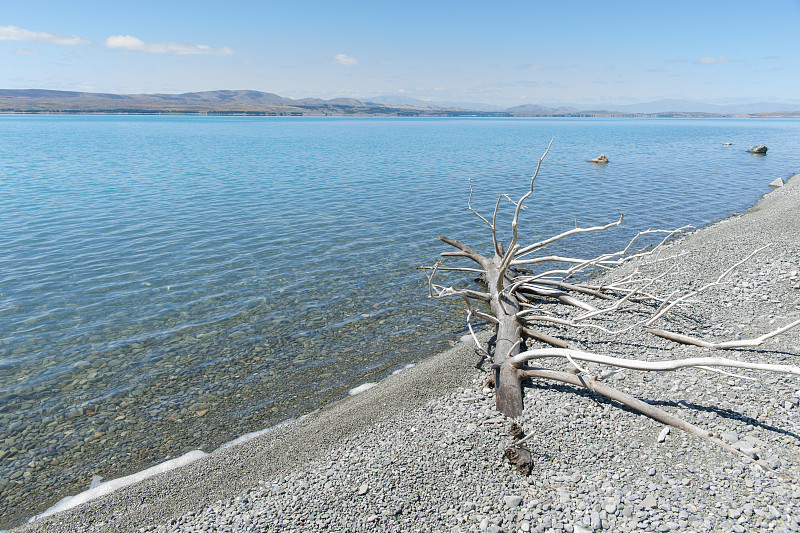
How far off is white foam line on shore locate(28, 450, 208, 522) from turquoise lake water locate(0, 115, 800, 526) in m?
0.24

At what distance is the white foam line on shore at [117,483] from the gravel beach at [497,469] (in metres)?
0.39

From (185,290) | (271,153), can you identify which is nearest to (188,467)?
(185,290)

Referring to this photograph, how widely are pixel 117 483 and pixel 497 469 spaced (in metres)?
6.70

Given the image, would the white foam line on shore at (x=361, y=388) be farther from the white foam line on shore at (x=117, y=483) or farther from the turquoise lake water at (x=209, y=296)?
the white foam line on shore at (x=117, y=483)

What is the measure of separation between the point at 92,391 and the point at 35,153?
2586 inches

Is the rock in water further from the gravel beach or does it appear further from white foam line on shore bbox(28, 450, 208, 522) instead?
white foam line on shore bbox(28, 450, 208, 522)

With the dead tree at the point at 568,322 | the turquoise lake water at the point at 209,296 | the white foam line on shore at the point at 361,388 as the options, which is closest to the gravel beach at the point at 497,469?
the dead tree at the point at 568,322

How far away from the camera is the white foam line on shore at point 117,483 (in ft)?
24.7

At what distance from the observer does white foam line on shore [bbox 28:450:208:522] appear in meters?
7.52

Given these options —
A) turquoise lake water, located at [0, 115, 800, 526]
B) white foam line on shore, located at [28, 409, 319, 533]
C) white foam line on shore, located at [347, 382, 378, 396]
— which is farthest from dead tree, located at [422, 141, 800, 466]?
white foam line on shore, located at [28, 409, 319, 533]

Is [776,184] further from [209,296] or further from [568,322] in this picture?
[209,296]

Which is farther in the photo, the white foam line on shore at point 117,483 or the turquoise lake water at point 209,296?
the turquoise lake water at point 209,296

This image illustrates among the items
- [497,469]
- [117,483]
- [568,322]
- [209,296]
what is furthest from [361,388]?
[209,296]

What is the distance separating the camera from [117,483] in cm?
801
